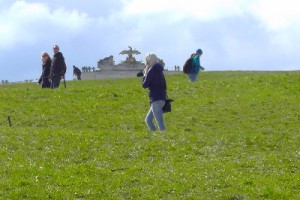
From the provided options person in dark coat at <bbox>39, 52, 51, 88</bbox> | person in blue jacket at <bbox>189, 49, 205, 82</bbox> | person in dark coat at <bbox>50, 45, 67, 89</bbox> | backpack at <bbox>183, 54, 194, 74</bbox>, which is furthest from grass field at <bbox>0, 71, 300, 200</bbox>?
person in blue jacket at <bbox>189, 49, 205, 82</bbox>

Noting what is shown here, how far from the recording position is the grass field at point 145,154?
13789mm

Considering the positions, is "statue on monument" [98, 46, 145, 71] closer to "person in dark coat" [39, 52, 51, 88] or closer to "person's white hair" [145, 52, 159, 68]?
"person in dark coat" [39, 52, 51, 88]

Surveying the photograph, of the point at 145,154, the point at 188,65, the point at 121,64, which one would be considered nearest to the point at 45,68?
the point at 188,65

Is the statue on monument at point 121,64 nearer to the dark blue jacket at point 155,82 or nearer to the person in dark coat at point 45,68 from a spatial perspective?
the person in dark coat at point 45,68

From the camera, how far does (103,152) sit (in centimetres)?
1677

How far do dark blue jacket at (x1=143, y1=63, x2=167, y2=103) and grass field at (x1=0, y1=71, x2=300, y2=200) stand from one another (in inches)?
53.6

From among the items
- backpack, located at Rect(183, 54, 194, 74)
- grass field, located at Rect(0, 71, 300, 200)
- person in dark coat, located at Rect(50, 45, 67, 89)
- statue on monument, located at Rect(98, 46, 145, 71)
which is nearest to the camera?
grass field, located at Rect(0, 71, 300, 200)

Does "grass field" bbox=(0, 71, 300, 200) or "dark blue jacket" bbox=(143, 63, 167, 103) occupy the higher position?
"dark blue jacket" bbox=(143, 63, 167, 103)

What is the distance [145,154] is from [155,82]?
3852 millimetres

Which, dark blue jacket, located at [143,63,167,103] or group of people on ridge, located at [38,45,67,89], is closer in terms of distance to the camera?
dark blue jacket, located at [143,63,167,103]

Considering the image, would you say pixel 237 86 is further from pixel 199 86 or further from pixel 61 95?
pixel 61 95

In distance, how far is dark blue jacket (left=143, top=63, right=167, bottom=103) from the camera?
2002 cm

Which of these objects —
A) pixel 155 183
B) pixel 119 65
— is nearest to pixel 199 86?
pixel 155 183

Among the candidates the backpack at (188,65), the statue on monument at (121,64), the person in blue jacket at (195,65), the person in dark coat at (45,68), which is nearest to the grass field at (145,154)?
the person in dark coat at (45,68)
